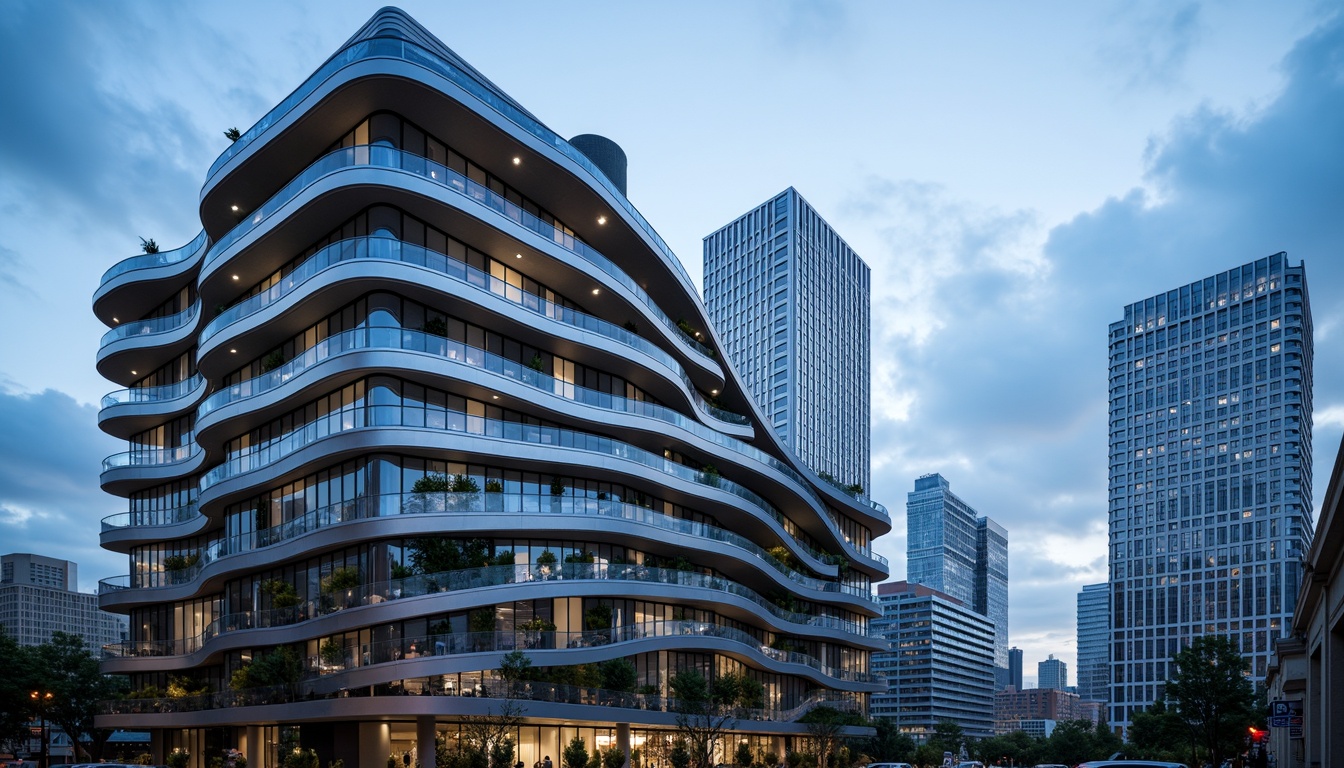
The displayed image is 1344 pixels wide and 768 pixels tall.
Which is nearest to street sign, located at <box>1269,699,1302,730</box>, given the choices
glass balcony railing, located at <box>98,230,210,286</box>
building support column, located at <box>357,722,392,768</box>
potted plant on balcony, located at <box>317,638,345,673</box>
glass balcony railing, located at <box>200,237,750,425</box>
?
building support column, located at <box>357,722,392,768</box>

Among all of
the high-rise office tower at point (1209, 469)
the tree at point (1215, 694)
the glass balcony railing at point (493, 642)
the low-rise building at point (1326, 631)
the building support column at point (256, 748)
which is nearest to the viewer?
the low-rise building at point (1326, 631)

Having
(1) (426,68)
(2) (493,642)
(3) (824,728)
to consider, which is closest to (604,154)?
(1) (426,68)

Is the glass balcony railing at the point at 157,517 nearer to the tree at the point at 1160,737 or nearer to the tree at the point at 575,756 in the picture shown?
the tree at the point at 575,756

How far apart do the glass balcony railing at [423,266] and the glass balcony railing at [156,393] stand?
8.79 metres

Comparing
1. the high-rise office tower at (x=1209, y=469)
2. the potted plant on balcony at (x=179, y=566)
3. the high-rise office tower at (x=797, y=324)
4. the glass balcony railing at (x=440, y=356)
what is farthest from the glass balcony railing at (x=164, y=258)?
the high-rise office tower at (x=1209, y=469)

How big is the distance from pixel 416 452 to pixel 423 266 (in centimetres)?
749

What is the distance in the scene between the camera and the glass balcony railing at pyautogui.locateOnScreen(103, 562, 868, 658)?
1473 inches

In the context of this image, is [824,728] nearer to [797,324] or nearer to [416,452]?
[416,452]

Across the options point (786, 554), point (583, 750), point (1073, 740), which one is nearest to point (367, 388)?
point (583, 750)

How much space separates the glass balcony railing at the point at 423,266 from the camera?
39.0m

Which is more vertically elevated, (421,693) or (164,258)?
(164,258)

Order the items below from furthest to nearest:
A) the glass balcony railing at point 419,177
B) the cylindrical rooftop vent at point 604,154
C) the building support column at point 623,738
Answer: the cylindrical rooftop vent at point 604,154 → the building support column at point 623,738 → the glass balcony railing at point 419,177

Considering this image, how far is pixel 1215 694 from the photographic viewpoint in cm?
7381

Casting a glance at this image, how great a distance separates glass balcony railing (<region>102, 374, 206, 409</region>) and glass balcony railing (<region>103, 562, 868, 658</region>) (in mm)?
13246
